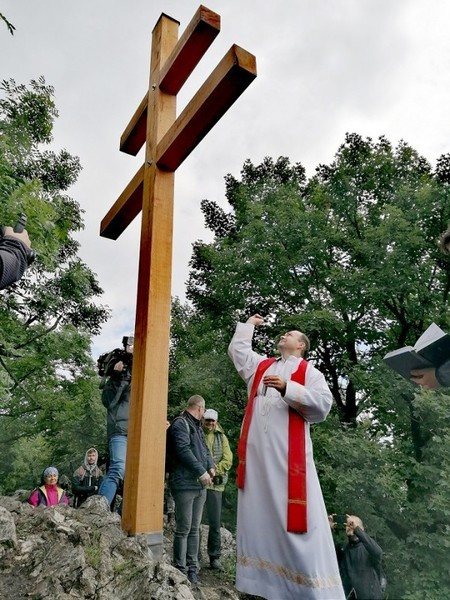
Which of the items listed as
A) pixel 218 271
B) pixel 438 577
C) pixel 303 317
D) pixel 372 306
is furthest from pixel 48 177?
pixel 438 577

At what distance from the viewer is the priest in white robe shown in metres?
2.48

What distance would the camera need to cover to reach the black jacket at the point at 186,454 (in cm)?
429

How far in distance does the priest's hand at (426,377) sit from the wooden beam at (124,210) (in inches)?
94.6

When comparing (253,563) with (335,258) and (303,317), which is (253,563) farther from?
(335,258)

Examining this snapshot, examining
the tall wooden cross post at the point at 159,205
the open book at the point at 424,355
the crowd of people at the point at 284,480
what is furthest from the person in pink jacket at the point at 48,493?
the open book at the point at 424,355

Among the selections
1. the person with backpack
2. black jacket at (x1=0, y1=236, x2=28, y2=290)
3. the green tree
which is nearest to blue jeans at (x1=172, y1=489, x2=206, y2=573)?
black jacket at (x1=0, y1=236, x2=28, y2=290)

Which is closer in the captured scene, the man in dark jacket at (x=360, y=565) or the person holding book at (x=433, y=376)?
the person holding book at (x=433, y=376)

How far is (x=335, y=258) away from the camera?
14234 millimetres

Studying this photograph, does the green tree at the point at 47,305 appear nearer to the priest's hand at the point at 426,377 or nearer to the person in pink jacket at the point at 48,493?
the person in pink jacket at the point at 48,493

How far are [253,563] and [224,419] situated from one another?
34.6ft

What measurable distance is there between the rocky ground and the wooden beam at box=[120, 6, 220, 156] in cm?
294

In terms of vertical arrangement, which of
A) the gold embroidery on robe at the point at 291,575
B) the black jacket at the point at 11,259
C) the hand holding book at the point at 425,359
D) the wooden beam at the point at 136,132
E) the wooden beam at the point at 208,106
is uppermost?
the wooden beam at the point at 136,132

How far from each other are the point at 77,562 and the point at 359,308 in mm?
11283

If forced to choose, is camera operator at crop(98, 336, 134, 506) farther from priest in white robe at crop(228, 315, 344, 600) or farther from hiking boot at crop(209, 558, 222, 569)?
priest in white robe at crop(228, 315, 344, 600)
